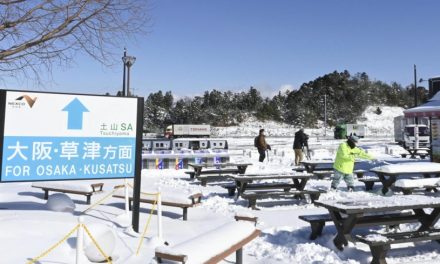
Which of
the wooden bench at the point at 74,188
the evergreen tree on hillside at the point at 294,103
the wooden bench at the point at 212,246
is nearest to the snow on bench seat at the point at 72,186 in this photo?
the wooden bench at the point at 74,188

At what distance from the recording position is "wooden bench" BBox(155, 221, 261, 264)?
358cm

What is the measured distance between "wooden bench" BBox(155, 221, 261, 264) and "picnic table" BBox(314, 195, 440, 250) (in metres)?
1.21

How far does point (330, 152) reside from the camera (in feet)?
87.8

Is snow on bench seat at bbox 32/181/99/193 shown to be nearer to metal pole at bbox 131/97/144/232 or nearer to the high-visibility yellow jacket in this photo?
metal pole at bbox 131/97/144/232

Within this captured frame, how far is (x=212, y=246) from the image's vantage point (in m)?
4.13

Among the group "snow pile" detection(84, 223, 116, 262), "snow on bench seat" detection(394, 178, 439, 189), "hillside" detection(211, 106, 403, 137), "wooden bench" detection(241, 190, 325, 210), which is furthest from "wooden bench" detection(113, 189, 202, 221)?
"hillside" detection(211, 106, 403, 137)

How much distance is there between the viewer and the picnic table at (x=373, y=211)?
5.45m

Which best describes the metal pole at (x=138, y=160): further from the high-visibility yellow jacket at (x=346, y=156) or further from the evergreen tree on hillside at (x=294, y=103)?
the evergreen tree on hillside at (x=294, y=103)

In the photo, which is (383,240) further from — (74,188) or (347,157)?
(74,188)

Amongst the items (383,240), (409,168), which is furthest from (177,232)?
(409,168)

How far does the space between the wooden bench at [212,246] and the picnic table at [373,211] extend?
1.21 metres

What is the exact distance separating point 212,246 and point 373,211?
244 cm

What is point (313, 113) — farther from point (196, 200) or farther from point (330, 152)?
point (196, 200)

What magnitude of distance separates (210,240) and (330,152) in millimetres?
23550
